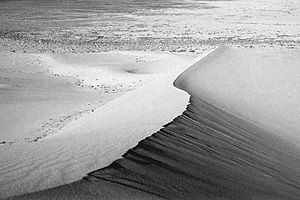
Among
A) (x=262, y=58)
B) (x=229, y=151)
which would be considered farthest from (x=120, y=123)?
(x=262, y=58)

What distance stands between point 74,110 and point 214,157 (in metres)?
4.86

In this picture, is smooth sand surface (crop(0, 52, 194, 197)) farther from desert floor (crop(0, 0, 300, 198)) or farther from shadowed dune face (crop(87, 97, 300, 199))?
shadowed dune face (crop(87, 97, 300, 199))

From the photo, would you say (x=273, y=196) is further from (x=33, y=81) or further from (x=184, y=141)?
(x=33, y=81)

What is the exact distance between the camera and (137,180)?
2.88m

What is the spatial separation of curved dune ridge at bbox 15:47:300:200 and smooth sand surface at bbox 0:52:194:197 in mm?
172

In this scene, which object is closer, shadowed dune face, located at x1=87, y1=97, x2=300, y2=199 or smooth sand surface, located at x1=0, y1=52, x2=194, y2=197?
shadowed dune face, located at x1=87, y1=97, x2=300, y2=199

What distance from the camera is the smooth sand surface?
10.0 feet

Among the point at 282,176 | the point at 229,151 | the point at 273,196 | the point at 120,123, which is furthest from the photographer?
the point at 120,123

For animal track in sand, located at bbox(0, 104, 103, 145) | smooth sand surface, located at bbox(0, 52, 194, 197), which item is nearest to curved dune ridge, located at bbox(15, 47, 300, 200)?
smooth sand surface, located at bbox(0, 52, 194, 197)

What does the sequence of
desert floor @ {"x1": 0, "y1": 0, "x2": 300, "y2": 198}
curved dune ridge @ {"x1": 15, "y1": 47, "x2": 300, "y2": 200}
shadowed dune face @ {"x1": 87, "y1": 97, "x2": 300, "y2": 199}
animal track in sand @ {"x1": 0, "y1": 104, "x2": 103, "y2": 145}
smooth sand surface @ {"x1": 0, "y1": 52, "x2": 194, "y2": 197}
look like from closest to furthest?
curved dune ridge @ {"x1": 15, "y1": 47, "x2": 300, "y2": 200} < shadowed dune face @ {"x1": 87, "y1": 97, "x2": 300, "y2": 199} < smooth sand surface @ {"x1": 0, "y1": 52, "x2": 194, "y2": 197} < desert floor @ {"x1": 0, "y1": 0, "x2": 300, "y2": 198} < animal track in sand @ {"x1": 0, "y1": 104, "x2": 103, "y2": 145}

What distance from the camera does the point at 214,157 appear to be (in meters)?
3.83

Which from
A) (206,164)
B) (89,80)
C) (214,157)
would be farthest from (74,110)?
(206,164)

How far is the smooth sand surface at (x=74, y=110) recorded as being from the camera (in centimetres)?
306

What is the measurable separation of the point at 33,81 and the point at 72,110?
3.28m
